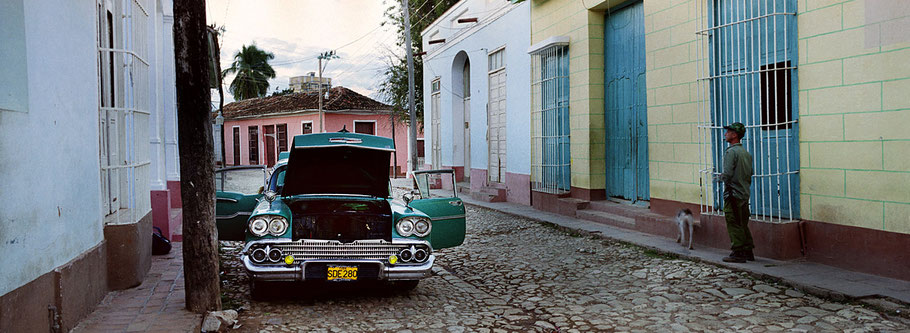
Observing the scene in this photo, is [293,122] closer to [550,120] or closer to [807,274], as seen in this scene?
[550,120]

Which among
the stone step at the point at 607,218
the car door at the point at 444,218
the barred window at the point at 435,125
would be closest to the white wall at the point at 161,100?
the car door at the point at 444,218

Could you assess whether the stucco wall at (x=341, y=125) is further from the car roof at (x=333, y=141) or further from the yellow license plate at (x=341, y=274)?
the yellow license plate at (x=341, y=274)

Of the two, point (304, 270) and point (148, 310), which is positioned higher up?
point (304, 270)

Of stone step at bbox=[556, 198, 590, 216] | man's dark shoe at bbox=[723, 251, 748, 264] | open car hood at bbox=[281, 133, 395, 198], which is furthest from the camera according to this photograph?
stone step at bbox=[556, 198, 590, 216]

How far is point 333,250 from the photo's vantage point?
5488 millimetres

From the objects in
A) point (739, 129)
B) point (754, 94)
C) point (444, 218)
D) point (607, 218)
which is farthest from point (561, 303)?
point (607, 218)

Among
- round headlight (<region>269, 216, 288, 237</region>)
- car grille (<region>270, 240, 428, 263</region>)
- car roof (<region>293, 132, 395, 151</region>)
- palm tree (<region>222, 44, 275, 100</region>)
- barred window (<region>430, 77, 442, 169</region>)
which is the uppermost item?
palm tree (<region>222, 44, 275, 100</region>)

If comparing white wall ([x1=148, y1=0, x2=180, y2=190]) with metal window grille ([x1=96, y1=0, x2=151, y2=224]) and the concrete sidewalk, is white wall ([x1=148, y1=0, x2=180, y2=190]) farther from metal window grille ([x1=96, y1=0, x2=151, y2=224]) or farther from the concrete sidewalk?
the concrete sidewalk

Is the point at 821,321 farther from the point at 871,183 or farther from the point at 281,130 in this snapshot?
the point at 281,130

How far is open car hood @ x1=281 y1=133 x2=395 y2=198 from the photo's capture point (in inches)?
237

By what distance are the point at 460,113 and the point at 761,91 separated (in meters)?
12.2

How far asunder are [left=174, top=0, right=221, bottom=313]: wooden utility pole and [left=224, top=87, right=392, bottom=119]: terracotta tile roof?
30.3 metres

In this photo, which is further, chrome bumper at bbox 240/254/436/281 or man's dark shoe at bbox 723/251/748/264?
man's dark shoe at bbox 723/251/748/264

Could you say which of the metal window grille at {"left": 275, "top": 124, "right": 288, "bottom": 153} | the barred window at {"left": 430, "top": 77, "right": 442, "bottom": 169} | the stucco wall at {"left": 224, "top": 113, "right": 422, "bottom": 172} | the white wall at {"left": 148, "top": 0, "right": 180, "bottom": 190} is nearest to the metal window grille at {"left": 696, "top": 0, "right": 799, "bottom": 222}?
the white wall at {"left": 148, "top": 0, "right": 180, "bottom": 190}
